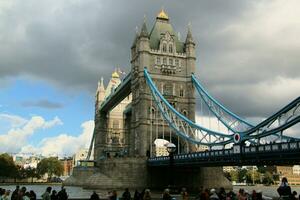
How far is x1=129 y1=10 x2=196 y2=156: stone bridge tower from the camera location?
66.9 meters

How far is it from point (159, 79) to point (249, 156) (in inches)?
1301

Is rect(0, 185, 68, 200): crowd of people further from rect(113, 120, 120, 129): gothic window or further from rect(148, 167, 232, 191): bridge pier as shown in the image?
rect(113, 120, 120, 129): gothic window

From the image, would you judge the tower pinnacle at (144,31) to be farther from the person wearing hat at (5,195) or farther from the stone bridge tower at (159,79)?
the person wearing hat at (5,195)

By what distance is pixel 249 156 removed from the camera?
38562mm

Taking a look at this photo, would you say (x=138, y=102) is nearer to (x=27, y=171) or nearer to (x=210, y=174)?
(x=210, y=174)

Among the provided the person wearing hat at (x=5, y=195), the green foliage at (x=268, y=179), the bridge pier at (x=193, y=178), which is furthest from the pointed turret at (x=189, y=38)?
the green foliage at (x=268, y=179)

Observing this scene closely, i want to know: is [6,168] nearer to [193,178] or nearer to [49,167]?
[49,167]

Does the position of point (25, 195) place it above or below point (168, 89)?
below

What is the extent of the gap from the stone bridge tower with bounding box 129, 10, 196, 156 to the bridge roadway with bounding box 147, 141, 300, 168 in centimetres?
1409

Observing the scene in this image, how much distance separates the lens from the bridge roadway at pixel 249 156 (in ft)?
110

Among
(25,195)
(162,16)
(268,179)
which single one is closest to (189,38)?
(162,16)

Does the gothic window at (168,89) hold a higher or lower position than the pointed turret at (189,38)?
lower

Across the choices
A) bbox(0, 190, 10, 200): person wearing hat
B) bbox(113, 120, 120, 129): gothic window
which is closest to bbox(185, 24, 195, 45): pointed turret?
bbox(113, 120, 120, 129): gothic window

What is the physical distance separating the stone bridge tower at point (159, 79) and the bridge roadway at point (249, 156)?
14.1 m
